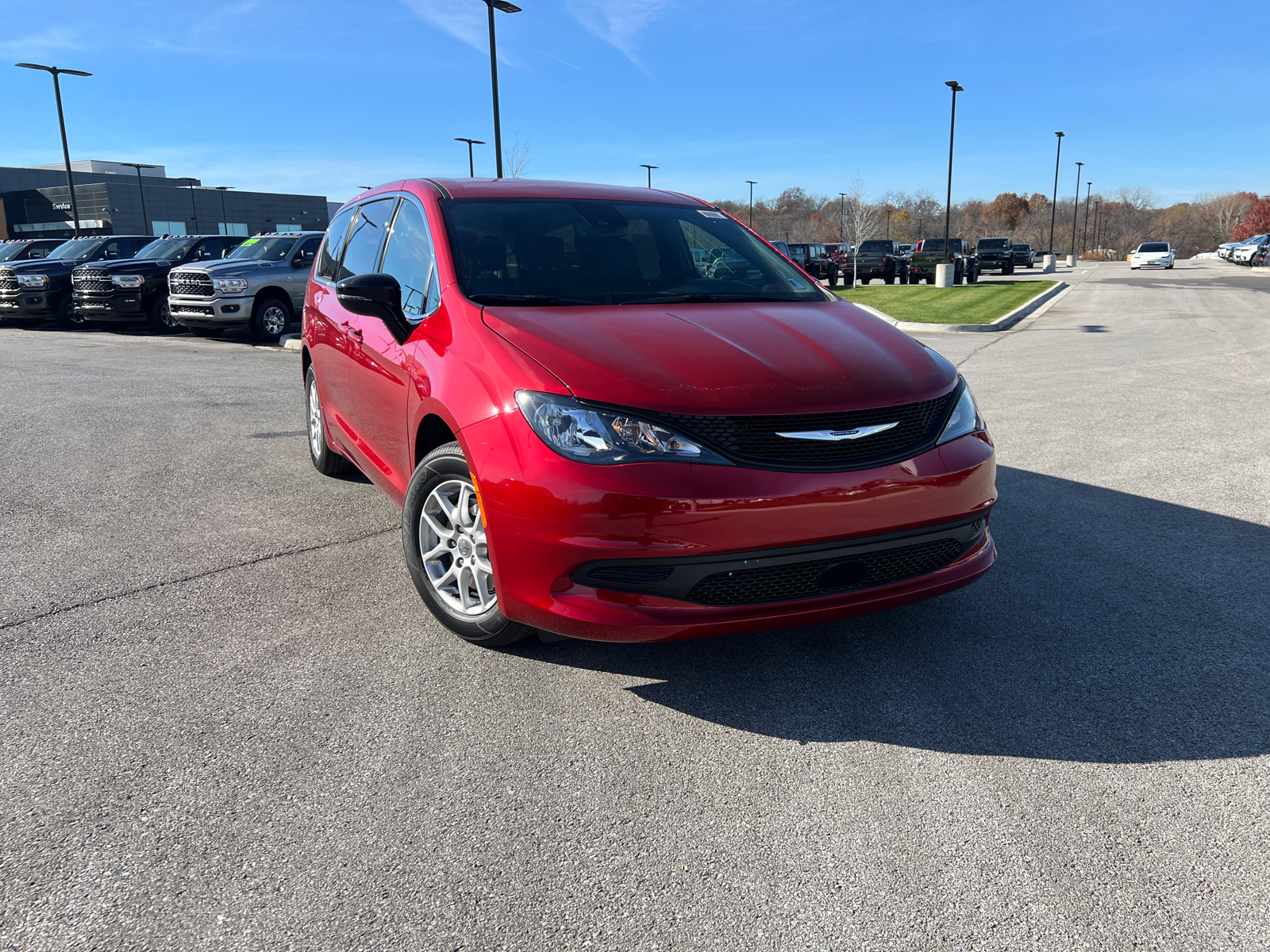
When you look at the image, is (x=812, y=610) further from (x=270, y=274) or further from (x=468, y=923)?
(x=270, y=274)

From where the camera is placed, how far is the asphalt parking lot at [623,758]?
2.25 meters

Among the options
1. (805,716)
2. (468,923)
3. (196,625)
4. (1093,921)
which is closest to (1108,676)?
(805,716)

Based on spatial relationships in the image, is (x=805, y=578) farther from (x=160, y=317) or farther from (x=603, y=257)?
(x=160, y=317)

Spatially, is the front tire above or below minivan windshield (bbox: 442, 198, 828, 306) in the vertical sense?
below

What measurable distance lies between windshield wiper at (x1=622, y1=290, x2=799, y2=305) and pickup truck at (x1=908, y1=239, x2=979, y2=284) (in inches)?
1381

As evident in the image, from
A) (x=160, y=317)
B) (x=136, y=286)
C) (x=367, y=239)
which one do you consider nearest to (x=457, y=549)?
(x=367, y=239)

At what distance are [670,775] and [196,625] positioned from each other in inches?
87.5

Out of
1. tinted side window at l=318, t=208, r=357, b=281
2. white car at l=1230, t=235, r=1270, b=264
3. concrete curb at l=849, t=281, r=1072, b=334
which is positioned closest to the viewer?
tinted side window at l=318, t=208, r=357, b=281

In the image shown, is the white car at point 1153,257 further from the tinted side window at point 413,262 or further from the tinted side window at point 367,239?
the tinted side window at point 413,262

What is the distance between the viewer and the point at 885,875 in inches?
93.7

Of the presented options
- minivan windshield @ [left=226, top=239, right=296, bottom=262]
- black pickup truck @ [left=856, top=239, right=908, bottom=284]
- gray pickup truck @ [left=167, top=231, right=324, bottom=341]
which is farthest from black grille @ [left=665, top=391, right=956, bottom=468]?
black pickup truck @ [left=856, top=239, right=908, bottom=284]

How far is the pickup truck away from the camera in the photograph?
38.1 metres

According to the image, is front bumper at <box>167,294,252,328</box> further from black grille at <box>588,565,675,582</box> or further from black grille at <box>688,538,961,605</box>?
black grille at <box>688,538,961,605</box>

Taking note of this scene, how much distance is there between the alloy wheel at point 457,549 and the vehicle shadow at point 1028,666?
31 cm
